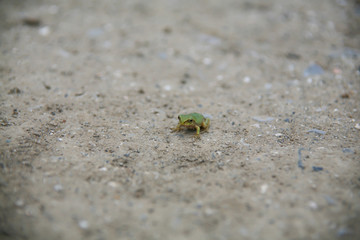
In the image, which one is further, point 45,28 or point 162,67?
point 45,28

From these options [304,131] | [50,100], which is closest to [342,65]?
[304,131]

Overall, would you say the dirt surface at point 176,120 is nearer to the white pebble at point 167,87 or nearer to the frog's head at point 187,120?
the white pebble at point 167,87

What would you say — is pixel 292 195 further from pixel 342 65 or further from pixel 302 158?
pixel 342 65

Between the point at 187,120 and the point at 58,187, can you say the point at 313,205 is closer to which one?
the point at 187,120

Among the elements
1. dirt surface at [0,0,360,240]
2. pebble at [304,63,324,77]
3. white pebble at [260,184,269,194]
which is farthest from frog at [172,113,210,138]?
pebble at [304,63,324,77]

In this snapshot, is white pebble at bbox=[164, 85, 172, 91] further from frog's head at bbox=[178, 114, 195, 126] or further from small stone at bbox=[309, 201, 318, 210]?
small stone at bbox=[309, 201, 318, 210]

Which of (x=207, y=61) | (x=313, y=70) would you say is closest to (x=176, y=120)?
(x=207, y=61)
